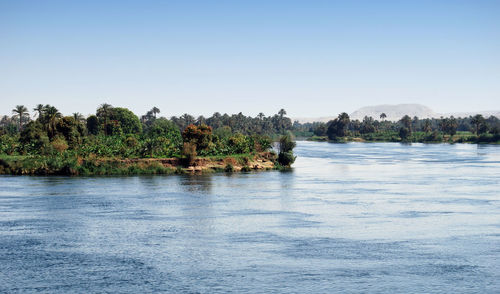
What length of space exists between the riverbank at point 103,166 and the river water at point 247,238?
1174cm

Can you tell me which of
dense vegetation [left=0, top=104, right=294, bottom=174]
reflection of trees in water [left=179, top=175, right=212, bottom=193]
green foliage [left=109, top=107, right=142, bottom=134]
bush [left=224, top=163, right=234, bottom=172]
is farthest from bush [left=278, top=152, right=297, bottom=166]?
green foliage [left=109, top=107, right=142, bottom=134]

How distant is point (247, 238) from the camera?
126 ft

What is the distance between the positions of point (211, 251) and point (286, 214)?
1476 centimetres

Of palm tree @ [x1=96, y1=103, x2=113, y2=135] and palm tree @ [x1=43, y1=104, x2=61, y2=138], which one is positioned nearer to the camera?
palm tree @ [x1=43, y1=104, x2=61, y2=138]

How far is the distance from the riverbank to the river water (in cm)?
1174

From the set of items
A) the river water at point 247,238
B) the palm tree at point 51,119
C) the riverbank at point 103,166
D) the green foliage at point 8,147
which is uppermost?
the palm tree at point 51,119

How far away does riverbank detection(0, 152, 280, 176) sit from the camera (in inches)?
3155

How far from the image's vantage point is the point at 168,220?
45594 mm

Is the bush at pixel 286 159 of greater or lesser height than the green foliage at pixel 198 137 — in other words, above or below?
below

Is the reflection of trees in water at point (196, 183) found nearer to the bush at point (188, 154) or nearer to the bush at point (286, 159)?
the bush at point (188, 154)

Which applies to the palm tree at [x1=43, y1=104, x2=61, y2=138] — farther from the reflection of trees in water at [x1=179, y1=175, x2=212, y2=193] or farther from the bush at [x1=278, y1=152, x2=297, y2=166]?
the bush at [x1=278, y1=152, x2=297, y2=166]

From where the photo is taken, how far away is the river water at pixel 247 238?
28.7 meters

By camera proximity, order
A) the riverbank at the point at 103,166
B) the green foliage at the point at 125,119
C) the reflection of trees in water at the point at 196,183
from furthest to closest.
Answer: the green foliage at the point at 125,119 < the riverbank at the point at 103,166 < the reflection of trees in water at the point at 196,183

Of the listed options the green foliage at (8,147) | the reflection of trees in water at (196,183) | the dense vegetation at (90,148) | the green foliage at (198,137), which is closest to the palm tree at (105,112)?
the dense vegetation at (90,148)
